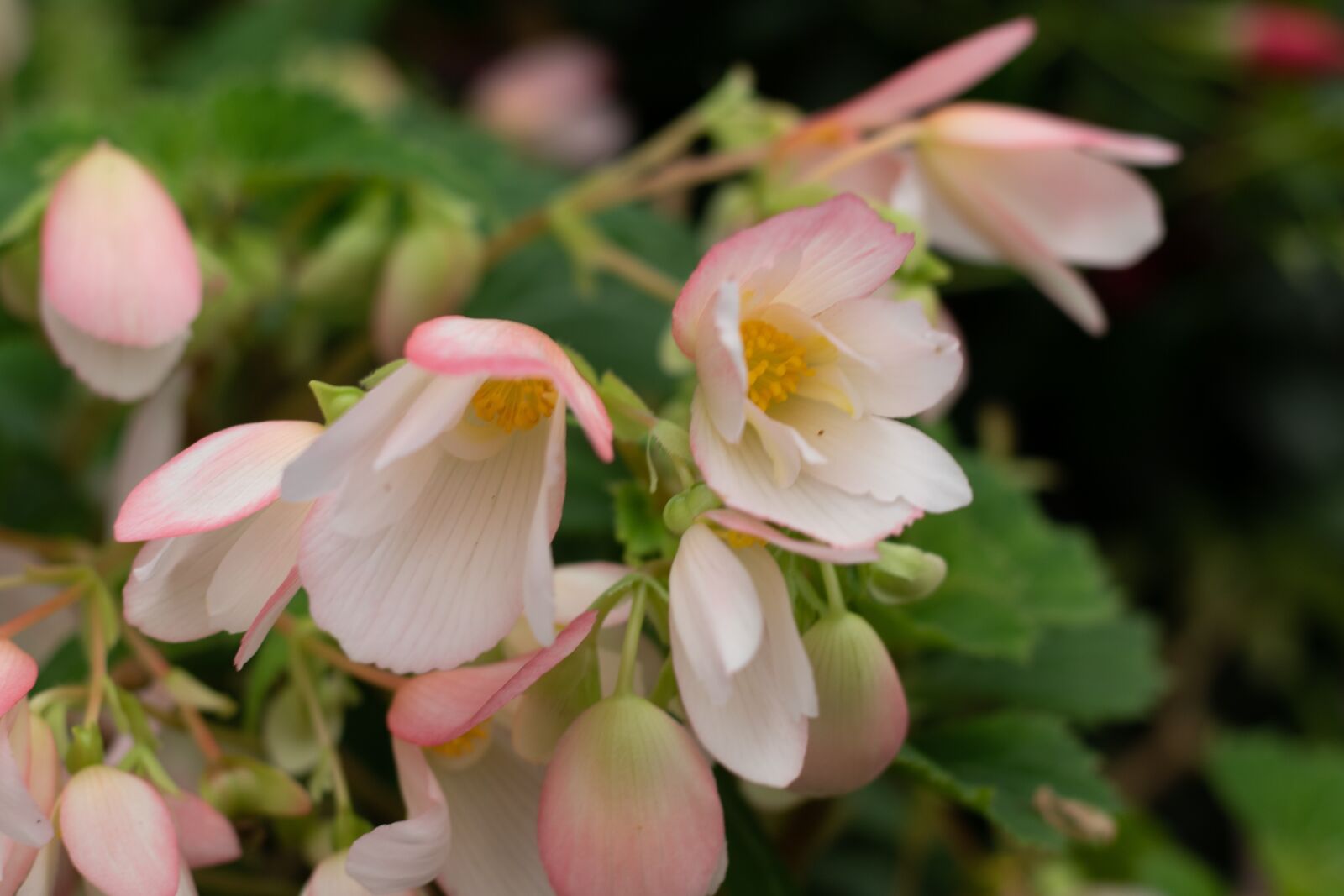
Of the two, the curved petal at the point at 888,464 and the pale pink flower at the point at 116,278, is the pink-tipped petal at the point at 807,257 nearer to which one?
the curved petal at the point at 888,464

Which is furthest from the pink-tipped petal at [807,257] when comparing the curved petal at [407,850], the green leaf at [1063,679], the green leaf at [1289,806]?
the green leaf at [1289,806]

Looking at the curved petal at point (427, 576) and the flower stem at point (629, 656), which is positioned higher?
the curved petal at point (427, 576)

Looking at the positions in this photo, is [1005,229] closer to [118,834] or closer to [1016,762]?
[1016,762]

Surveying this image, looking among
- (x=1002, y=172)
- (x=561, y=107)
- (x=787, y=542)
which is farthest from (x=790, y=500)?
(x=561, y=107)

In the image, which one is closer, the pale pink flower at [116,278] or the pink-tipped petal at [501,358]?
the pink-tipped petal at [501,358]

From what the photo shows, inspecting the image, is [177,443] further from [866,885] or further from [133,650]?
[866,885]

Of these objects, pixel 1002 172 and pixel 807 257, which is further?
pixel 1002 172
